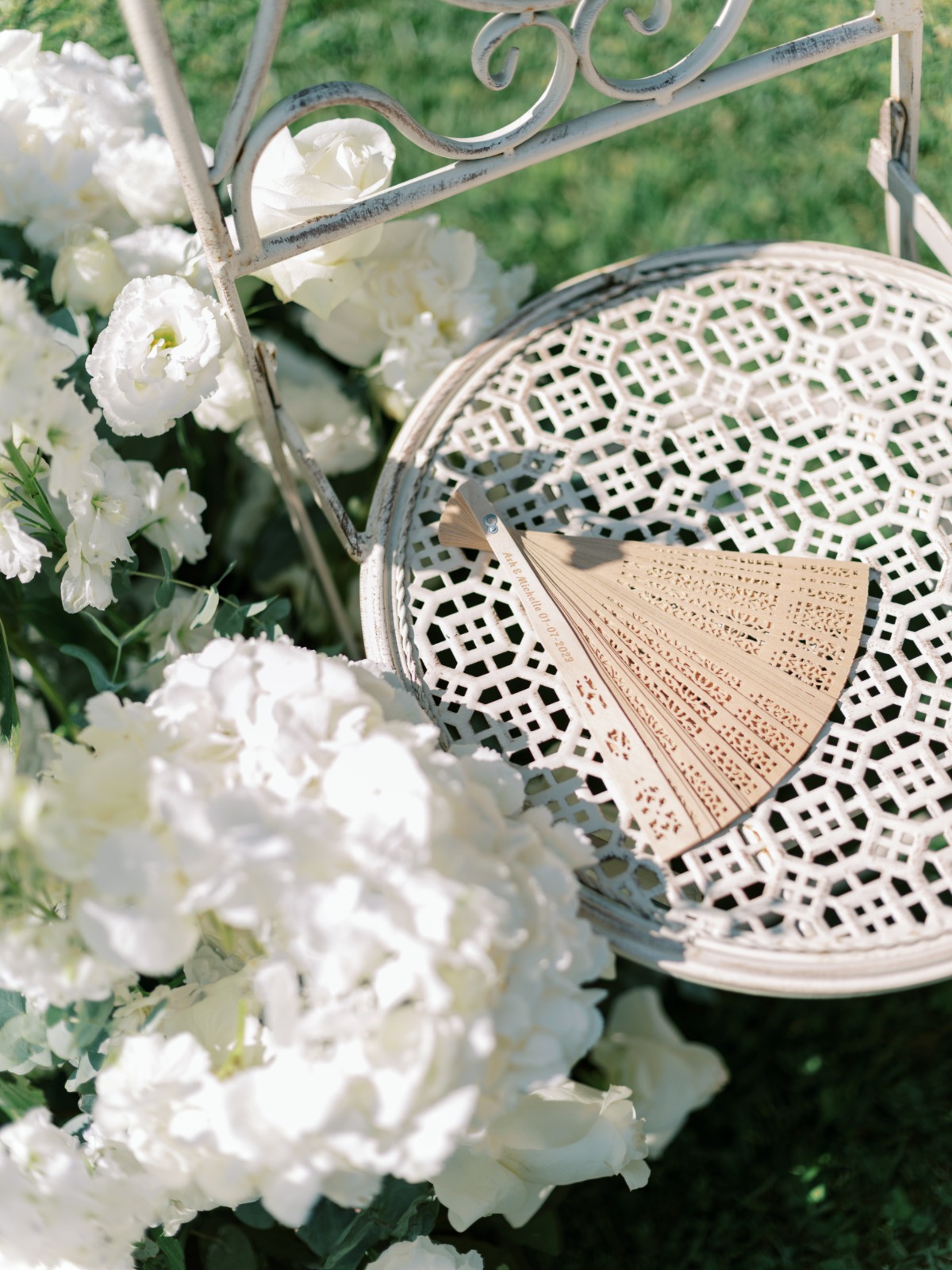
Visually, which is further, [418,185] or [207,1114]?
[418,185]

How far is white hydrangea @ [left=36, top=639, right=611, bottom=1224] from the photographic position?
1.83ft

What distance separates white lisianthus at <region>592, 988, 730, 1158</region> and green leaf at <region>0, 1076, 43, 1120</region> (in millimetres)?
645

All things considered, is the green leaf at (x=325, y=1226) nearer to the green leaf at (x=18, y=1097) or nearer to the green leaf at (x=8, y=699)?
the green leaf at (x=18, y=1097)

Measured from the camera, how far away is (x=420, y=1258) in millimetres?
796

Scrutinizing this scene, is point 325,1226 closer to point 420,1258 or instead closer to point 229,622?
point 420,1258

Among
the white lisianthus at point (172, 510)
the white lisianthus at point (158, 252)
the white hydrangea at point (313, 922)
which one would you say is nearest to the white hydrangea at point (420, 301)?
the white lisianthus at point (158, 252)

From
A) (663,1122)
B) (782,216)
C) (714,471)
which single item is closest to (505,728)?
(714,471)

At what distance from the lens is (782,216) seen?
69.4 inches

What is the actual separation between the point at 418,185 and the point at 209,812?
1.96ft

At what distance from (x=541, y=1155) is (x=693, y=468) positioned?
0.62 m

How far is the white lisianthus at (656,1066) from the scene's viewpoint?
1.23 m

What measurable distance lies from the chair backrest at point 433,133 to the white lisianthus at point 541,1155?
0.50 metres

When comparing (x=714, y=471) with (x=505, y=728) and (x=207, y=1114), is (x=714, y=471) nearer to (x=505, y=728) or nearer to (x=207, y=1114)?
(x=505, y=728)

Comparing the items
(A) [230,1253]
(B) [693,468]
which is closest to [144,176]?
(B) [693,468]
